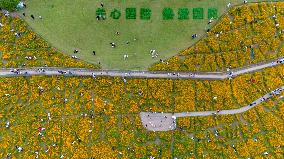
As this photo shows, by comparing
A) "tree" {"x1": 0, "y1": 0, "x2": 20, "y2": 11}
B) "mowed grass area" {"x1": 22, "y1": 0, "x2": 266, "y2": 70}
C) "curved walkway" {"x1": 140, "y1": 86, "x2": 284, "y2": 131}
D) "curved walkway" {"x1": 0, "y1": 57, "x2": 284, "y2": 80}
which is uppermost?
"tree" {"x1": 0, "y1": 0, "x2": 20, "y2": 11}

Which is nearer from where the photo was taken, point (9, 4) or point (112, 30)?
point (9, 4)

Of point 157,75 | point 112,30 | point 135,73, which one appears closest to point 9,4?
point 112,30

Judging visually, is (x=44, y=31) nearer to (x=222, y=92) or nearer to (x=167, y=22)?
(x=167, y=22)

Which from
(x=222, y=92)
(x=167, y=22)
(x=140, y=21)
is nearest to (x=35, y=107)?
(x=140, y=21)

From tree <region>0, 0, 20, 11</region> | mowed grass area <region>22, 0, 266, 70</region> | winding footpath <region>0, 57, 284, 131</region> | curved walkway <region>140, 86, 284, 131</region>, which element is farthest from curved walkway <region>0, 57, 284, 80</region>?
tree <region>0, 0, 20, 11</region>

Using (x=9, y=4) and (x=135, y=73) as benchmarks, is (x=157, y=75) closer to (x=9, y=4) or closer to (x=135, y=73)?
(x=135, y=73)

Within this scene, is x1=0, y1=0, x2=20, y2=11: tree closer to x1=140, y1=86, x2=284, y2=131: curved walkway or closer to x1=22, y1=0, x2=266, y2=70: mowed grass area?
x1=22, y1=0, x2=266, y2=70: mowed grass area
